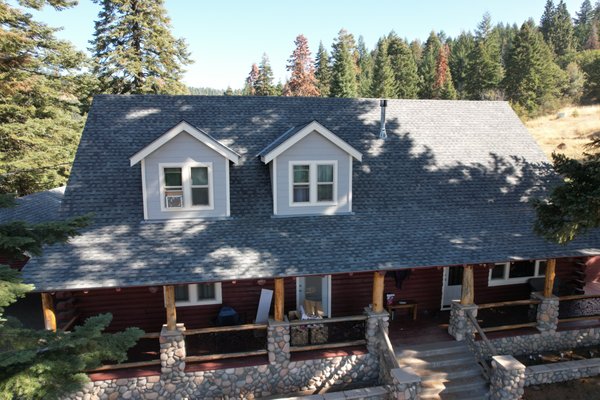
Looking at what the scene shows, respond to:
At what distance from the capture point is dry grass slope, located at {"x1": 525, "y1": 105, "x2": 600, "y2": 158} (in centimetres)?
3561

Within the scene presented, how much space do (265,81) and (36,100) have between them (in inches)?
1913

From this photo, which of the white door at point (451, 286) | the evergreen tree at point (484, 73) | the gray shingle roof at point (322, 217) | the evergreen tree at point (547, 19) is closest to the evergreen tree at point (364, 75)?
the evergreen tree at point (484, 73)

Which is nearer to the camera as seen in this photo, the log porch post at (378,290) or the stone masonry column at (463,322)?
the log porch post at (378,290)

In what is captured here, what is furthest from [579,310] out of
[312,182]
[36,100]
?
[36,100]

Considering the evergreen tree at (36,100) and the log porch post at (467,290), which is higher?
the evergreen tree at (36,100)

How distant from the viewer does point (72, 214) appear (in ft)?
36.2

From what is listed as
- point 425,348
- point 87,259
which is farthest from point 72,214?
point 425,348

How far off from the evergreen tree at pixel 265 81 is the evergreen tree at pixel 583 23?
75884 millimetres

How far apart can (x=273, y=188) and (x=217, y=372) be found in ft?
17.3

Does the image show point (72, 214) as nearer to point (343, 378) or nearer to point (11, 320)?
point (11, 320)

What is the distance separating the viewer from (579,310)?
13.7 meters

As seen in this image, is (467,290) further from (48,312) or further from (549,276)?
(48,312)

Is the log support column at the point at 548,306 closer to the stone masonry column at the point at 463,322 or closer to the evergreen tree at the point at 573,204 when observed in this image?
the evergreen tree at the point at 573,204

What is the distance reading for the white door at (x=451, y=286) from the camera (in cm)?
1371
